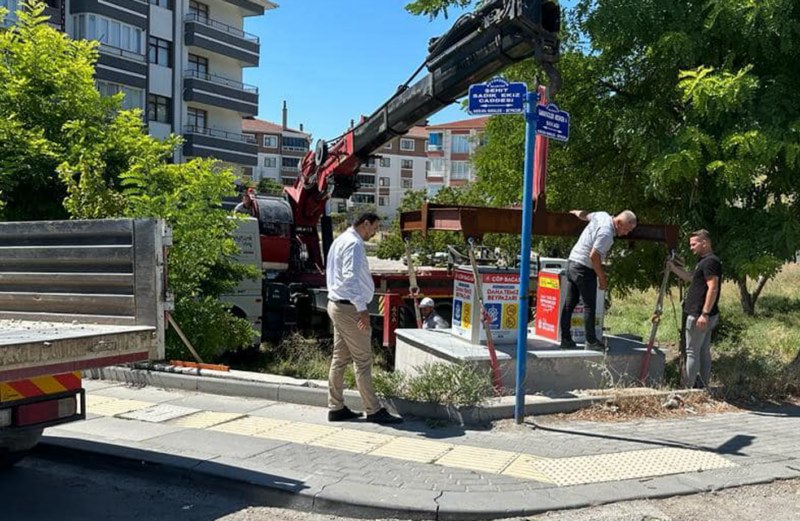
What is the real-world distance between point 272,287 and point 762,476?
8687 mm

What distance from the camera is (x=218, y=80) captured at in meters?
43.5

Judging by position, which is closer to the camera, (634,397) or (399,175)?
(634,397)

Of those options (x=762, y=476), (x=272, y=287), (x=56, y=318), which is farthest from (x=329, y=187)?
(x=762, y=476)

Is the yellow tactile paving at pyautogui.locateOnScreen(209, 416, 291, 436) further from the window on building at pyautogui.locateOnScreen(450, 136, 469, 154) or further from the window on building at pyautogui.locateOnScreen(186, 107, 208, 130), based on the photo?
the window on building at pyautogui.locateOnScreen(450, 136, 469, 154)

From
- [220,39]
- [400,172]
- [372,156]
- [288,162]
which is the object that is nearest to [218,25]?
[220,39]

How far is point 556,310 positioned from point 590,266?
83 centimetres

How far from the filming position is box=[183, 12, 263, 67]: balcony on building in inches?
1597

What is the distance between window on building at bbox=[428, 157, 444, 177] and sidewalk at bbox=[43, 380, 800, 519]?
72642 mm

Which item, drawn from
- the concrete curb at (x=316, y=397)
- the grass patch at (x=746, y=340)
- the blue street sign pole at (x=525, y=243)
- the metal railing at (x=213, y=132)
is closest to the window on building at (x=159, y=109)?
the metal railing at (x=213, y=132)

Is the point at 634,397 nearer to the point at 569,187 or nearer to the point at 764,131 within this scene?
the point at 764,131

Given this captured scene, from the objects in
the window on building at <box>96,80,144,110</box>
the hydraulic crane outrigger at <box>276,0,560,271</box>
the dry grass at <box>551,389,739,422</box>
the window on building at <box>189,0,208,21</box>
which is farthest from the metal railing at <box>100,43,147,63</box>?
the dry grass at <box>551,389,739,422</box>

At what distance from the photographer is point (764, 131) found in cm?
764

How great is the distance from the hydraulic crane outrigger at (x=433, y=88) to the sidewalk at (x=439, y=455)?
4.00 meters

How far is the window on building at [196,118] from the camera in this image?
139ft
